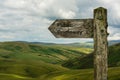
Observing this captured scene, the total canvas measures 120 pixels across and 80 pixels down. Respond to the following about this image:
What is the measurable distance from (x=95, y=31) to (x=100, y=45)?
51 cm

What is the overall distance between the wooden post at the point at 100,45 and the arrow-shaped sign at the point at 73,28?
0.25m

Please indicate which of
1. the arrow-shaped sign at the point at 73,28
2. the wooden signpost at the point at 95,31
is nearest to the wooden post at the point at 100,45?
the wooden signpost at the point at 95,31

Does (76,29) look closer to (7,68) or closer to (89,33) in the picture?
(89,33)

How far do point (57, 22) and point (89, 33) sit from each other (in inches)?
46.6

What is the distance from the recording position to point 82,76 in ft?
400

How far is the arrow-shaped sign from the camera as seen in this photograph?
10609mm

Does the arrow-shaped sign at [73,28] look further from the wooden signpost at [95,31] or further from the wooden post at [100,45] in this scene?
the wooden post at [100,45]

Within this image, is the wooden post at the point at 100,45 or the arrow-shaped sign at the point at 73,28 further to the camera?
the arrow-shaped sign at the point at 73,28

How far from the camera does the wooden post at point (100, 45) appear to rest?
34.3ft

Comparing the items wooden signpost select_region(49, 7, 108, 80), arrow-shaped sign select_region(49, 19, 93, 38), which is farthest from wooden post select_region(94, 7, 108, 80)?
arrow-shaped sign select_region(49, 19, 93, 38)

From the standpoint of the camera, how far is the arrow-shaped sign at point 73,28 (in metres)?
10.6

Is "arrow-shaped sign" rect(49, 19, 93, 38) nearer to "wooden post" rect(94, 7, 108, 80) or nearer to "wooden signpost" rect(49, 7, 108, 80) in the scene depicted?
"wooden signpost" rect(49, 7, 108, 80)

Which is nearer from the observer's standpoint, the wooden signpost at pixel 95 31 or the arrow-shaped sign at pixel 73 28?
the wooden signpost at pixel 95 31

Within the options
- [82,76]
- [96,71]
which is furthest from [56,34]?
[82,76]
